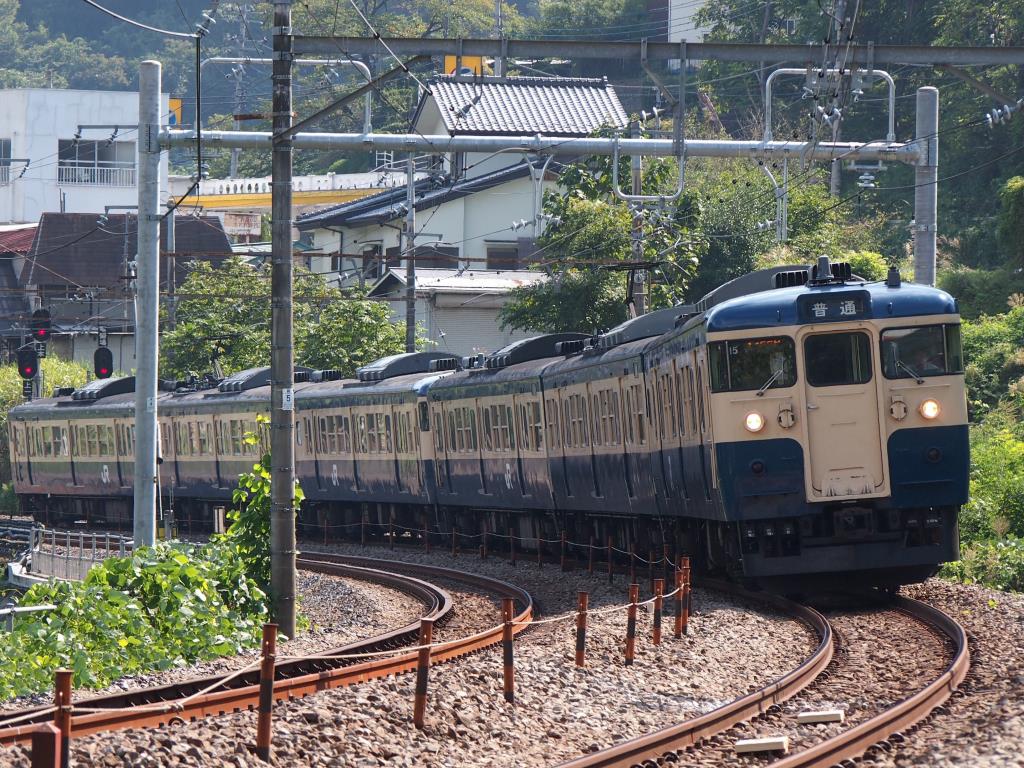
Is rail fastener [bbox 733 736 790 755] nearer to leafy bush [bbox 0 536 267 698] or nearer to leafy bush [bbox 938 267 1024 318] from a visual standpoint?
leafy bush [bbox 0 536 267 698]

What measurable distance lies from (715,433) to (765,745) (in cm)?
636

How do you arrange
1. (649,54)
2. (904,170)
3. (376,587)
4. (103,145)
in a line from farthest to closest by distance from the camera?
1. (103,145)
2. (904,170)
3. (376,587)
4. (649,54)

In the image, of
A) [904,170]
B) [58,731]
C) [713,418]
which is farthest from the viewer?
[904,170]

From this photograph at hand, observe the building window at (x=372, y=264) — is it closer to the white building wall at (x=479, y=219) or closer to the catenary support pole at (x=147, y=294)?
the white building wall at (x=479, y=219)

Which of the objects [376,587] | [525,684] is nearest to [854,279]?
[525,684]

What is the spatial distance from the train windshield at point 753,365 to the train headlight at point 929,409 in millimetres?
1107

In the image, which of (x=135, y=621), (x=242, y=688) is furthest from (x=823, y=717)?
(x=135, y=621)

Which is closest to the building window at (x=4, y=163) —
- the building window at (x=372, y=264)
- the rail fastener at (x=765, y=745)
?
the building window at (x=372, y=264)

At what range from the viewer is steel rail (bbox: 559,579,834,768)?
28.2ft

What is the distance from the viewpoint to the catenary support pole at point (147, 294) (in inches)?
750

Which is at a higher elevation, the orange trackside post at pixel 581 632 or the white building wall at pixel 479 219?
the white building wall at pixel 479 219

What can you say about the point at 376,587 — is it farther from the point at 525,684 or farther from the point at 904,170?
the point at 904,170

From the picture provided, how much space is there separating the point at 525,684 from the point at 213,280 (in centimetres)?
3477

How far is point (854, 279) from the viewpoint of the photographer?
618 inches
